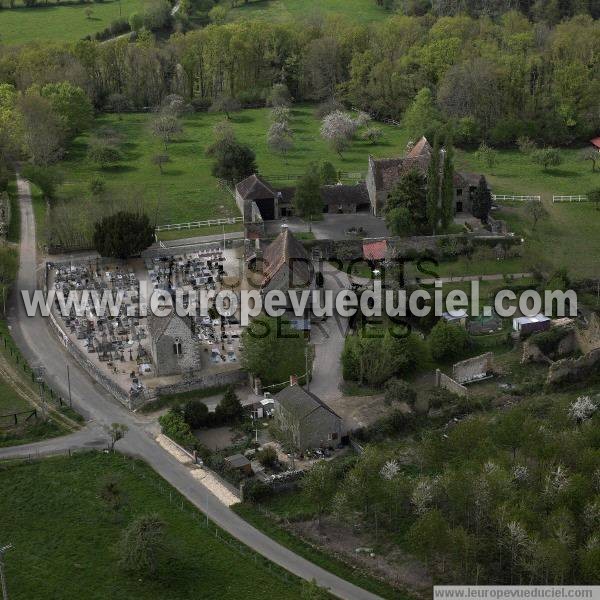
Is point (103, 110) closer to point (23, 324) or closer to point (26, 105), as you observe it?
point (26, 105)

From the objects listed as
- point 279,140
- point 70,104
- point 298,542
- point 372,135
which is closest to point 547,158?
point 372,135

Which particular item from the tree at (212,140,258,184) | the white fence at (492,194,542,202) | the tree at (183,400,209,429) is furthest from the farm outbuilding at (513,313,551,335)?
the tree at (212,140,258,184)

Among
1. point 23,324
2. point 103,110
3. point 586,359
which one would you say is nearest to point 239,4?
point 103,110

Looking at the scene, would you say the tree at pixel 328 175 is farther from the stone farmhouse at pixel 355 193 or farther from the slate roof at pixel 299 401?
the slate roof at pixel 299 401

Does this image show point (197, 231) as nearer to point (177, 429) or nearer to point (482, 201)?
point (482, 201)

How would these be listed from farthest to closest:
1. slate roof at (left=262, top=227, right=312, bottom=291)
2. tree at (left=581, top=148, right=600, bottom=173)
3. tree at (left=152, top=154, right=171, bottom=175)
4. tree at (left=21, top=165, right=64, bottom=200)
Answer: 1. tree at (left=581, top=148, right=600, bottom=173)
2. tree at (left=152, top=154, right=171, bottom=175)
3. tree at (left=21, top=165, right=64, bottom=200)
4. slate roof at (left=262, top=227, right=312, bottom=291)

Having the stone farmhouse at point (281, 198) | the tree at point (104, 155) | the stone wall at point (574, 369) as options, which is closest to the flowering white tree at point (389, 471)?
the stone wall at point (574, 369)

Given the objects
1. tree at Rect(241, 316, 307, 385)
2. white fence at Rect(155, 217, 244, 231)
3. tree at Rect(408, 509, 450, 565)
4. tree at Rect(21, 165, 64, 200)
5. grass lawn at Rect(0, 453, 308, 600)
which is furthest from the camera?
tree at Rect(21, 165, 64, 200)

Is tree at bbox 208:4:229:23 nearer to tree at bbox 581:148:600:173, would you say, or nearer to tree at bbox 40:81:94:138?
tree at bbox 40:81:94:138
